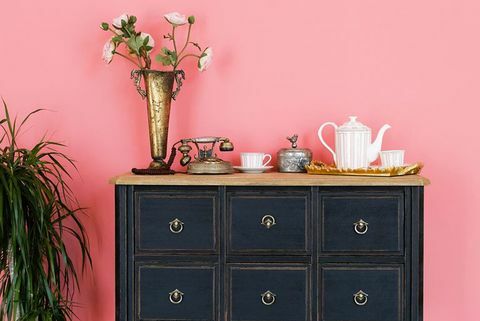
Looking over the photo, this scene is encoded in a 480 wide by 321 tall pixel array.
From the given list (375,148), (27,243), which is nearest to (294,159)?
(375,148)

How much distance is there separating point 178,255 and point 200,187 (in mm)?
251

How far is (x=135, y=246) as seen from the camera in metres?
2.43

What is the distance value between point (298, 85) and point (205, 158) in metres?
0.54

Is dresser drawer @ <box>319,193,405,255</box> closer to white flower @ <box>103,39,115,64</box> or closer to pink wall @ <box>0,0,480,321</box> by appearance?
pink wall @ <box>0,0,480,321</box>

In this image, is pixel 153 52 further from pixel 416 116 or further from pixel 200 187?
pixel 416 116

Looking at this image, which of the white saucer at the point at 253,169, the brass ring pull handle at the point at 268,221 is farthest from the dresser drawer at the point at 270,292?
the white saucer at the point at 253,169

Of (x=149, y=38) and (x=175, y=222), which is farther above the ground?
(x=149, y=38)

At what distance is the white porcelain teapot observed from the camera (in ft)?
8.52

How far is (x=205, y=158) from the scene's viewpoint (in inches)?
103

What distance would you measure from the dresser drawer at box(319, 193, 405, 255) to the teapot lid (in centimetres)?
31

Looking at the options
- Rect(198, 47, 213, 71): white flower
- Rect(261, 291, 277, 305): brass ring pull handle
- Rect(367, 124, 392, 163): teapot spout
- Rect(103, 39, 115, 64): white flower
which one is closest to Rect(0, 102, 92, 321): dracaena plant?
Rect(103, 39, 115, 64): white flower

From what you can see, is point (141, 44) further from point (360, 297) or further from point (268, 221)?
point (360, 297)

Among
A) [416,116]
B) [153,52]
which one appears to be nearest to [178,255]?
[153,52]

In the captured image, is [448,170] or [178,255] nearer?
[178,255]
